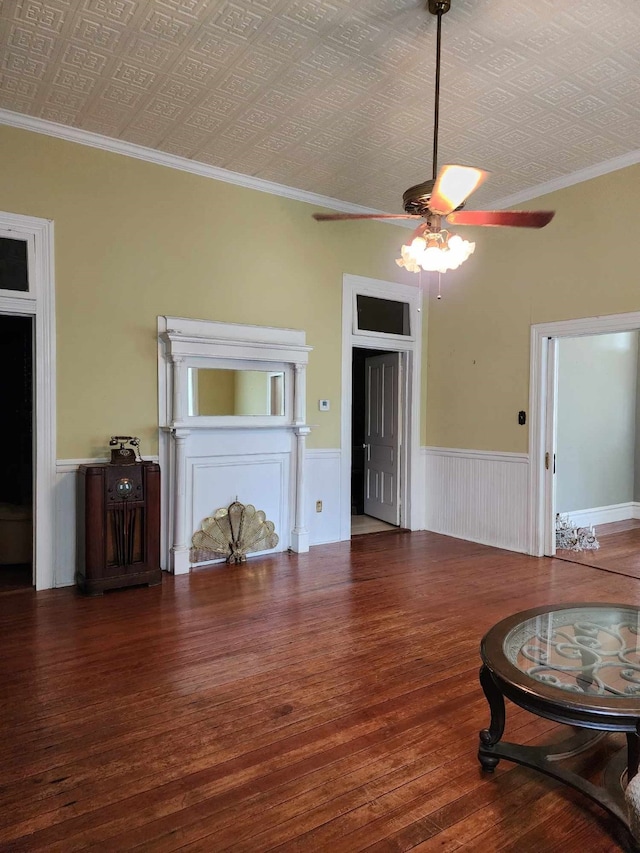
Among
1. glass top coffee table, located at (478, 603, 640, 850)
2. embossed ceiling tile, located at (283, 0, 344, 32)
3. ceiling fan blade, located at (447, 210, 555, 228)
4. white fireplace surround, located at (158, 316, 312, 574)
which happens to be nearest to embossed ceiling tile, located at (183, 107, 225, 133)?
embossed ceiling tile, located at (283, 0, 344, 32)

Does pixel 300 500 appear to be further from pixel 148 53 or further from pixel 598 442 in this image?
pixel 598 442

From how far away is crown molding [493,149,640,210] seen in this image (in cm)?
441

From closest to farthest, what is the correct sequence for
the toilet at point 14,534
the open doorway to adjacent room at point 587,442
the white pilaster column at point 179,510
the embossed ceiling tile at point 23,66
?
the embossed ceiling tile at point 23,66 → the white pilaster column at point 179,510 → the toilet at point 14,534 → the open doorway to adjacent room at point 587,442

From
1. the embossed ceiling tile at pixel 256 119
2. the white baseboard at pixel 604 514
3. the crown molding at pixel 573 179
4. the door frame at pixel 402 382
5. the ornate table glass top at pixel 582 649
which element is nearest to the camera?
the ornate table glass top at pixel 582 649

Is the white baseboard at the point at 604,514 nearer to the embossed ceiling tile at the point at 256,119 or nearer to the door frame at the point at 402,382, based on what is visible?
the door frame at the point at 402,382

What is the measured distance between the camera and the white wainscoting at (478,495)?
529cm

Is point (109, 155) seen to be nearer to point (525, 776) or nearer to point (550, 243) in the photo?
point (550, 243)

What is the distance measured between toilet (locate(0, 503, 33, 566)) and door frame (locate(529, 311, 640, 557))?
14.8 feet

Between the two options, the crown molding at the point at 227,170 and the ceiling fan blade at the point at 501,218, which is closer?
the ceiling fan blade at the point at 501,218


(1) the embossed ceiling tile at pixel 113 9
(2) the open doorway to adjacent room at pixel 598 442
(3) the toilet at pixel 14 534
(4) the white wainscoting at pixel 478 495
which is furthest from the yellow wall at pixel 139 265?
(2) the open doorway to adjacent room at pixel 598 442

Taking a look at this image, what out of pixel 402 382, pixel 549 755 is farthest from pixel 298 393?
pixel 549 755

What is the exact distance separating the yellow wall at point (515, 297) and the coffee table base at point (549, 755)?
3412 mm

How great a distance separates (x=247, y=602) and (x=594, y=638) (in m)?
2.33

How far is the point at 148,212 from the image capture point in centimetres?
448
